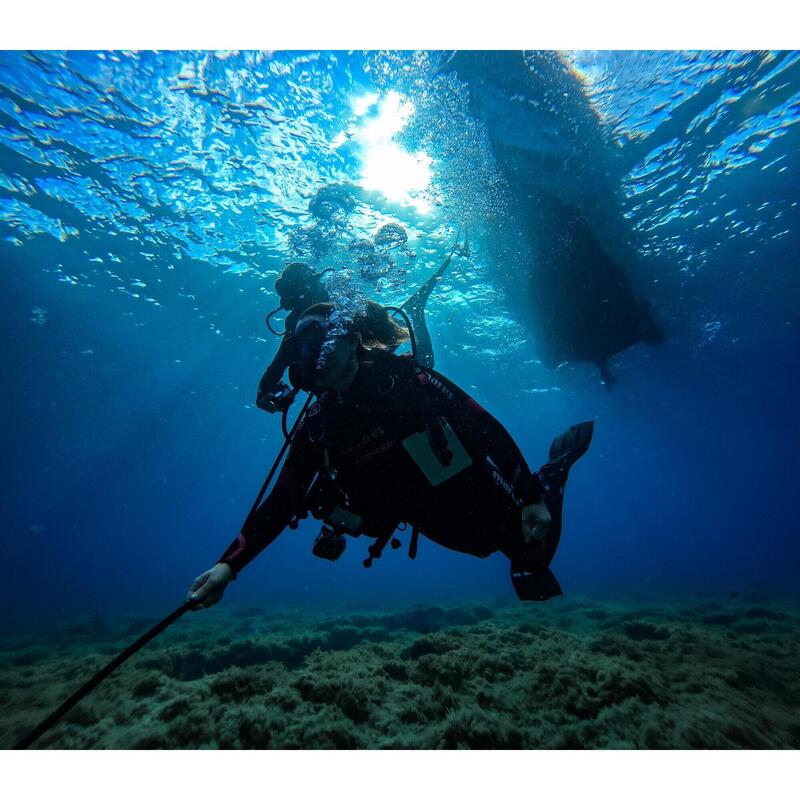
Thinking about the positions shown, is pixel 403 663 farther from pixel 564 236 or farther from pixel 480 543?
pixel 564 236

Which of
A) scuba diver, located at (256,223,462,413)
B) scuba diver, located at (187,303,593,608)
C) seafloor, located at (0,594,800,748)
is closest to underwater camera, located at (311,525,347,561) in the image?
scuba diver, located at (187,303,593,608)

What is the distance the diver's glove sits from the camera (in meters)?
4.22

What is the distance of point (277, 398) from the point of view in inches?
167

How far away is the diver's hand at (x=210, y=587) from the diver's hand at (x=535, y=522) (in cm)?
220

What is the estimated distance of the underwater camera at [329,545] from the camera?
11.2ft

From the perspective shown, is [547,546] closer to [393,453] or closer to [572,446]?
[572,446]

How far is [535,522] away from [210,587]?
2.38 meters

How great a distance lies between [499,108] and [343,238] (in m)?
5.95

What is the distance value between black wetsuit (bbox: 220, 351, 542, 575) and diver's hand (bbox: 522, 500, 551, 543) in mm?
589

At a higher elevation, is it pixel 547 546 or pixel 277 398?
pixel 277 398

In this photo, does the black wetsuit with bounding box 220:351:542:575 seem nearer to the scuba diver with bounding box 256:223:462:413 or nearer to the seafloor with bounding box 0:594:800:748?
the scuba diver with bounding box 256:223:462:413

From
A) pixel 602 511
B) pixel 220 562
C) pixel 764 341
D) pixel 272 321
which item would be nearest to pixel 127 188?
pixel 272 321

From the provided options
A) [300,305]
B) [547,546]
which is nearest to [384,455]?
[547,546]

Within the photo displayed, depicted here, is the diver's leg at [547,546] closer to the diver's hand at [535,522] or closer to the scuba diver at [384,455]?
the scuba diver at [384,455]
